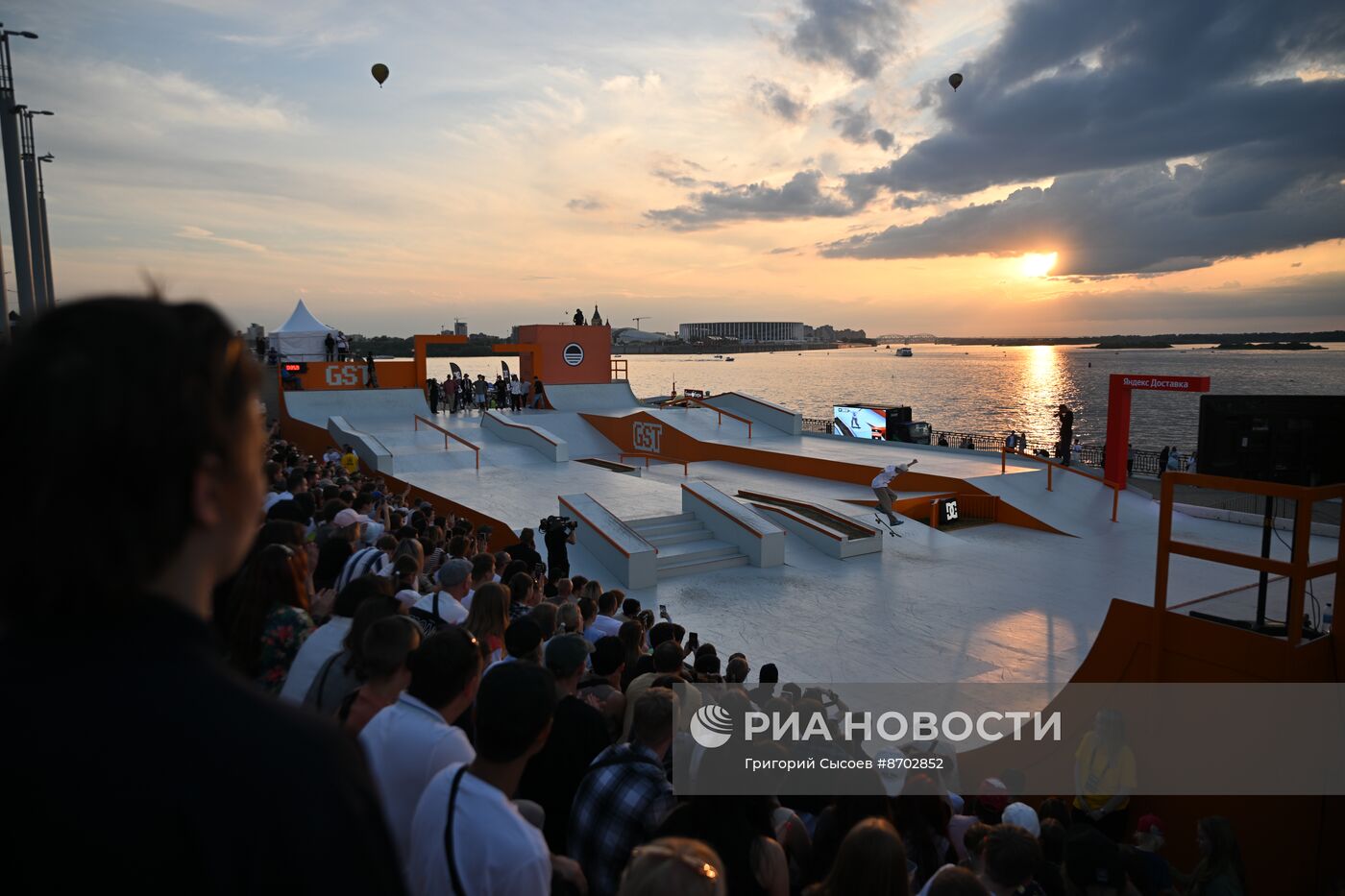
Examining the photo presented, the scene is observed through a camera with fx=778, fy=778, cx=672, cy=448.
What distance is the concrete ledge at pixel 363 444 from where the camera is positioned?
17.6 m

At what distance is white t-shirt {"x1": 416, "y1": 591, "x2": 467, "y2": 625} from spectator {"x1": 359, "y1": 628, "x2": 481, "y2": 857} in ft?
7.34

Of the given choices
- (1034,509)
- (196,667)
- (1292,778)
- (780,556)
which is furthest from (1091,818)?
(1034,509)

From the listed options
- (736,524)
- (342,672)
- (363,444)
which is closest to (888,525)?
(736,524)

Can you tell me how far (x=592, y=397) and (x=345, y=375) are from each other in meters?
8.61

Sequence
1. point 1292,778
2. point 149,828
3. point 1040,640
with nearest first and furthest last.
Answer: point 149,828
point 1292,778
point 1040,640

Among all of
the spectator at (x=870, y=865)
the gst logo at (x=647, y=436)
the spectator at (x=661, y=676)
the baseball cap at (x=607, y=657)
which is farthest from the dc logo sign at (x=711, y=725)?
the gst logo at (x=647, y=436)

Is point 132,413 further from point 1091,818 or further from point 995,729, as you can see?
point 995,729

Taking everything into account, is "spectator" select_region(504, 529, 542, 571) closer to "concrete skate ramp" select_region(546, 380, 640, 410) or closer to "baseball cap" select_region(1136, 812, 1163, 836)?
"baseball cap" select_region(1136, 812, 1163, 836)

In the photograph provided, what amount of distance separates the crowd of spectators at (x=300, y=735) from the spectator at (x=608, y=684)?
2 cm

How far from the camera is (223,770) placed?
84 cm

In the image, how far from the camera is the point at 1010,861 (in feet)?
10.2

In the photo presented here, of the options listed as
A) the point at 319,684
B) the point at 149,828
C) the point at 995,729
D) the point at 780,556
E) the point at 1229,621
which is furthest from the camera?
the point at 780,556

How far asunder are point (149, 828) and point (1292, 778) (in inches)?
259

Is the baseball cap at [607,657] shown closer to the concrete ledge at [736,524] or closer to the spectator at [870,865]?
the spectator at [870,865]
